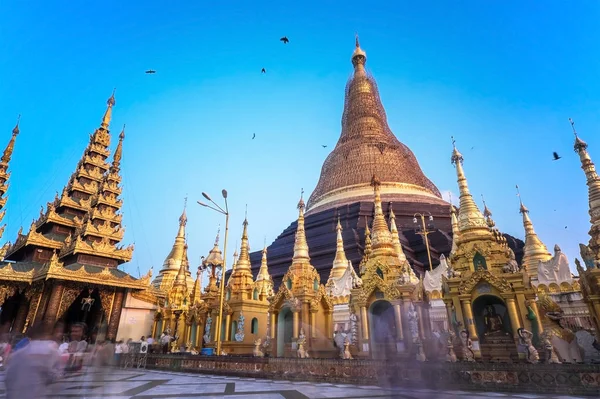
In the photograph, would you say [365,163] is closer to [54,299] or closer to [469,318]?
[469,318]

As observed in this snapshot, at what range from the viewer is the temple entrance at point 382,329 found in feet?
45.1

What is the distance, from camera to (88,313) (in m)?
Result: 24.0

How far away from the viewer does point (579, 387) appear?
756 cm

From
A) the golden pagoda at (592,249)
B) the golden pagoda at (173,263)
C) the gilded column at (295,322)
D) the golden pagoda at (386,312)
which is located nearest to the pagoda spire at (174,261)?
the golden pagoda at (173,263)

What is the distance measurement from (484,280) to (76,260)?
79.7 ft

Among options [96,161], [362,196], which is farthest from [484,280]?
[96,161]

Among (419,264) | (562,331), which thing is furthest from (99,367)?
(419,264)

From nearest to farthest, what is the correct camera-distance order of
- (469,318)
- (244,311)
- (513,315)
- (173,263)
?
(513,315) < (469,318) < (244,311) < (173,263)

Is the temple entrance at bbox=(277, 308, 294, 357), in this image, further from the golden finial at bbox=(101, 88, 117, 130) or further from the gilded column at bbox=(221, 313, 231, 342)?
the golden finial at bbox=(101, 88, 117, 130)

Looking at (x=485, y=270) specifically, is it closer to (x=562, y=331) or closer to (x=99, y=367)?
(x=562, y=331)

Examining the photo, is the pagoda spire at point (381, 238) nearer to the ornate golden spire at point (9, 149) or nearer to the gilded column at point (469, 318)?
the gilded column at point (469, 318)

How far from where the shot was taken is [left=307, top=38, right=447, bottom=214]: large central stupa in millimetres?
Answer: 40125

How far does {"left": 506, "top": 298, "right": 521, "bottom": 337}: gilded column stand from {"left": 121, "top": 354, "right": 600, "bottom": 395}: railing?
4.16 meters

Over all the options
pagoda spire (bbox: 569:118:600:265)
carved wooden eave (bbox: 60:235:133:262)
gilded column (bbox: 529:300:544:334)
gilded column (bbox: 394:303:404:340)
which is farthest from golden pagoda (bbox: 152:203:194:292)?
pagoda spire (bbox: 569:118:600:265)
